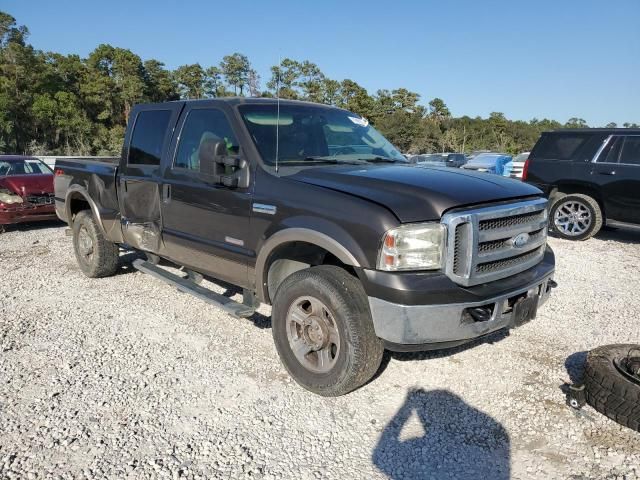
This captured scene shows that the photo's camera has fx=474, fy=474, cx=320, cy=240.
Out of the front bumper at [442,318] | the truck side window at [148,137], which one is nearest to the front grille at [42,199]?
the truck side window at [148,137]

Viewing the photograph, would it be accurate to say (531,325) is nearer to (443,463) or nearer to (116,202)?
(443,463)

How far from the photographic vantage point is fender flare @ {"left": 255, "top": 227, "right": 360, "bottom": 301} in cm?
292

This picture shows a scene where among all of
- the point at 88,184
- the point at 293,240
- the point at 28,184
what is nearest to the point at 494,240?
the point at 293,240

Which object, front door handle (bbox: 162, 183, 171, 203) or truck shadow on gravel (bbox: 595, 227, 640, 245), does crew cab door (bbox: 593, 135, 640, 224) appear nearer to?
truck shadow on gravel (bbox: 595, 227, 640, 245)

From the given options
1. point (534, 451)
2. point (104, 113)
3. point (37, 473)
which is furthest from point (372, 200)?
point (104, 113)

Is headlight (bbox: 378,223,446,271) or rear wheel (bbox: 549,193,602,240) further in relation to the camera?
rear wheel (bbox: 549,193,602,240)

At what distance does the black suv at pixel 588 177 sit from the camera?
25.3ft

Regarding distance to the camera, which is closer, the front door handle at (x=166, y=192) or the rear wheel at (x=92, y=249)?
the front door handle at (x=166, y=192)

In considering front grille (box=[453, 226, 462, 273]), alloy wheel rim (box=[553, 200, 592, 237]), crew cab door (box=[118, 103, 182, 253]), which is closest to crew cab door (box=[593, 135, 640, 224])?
alloy wheel rim (box=[553, 200, 592, 237])

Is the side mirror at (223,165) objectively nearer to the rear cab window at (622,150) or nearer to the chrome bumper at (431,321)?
the chrome bumper at (431,321)

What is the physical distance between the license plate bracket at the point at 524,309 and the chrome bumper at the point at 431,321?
147 millimetres

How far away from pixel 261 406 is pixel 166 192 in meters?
2.24

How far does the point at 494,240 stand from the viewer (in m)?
2.99

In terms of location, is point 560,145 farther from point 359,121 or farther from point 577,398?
point 577,398
